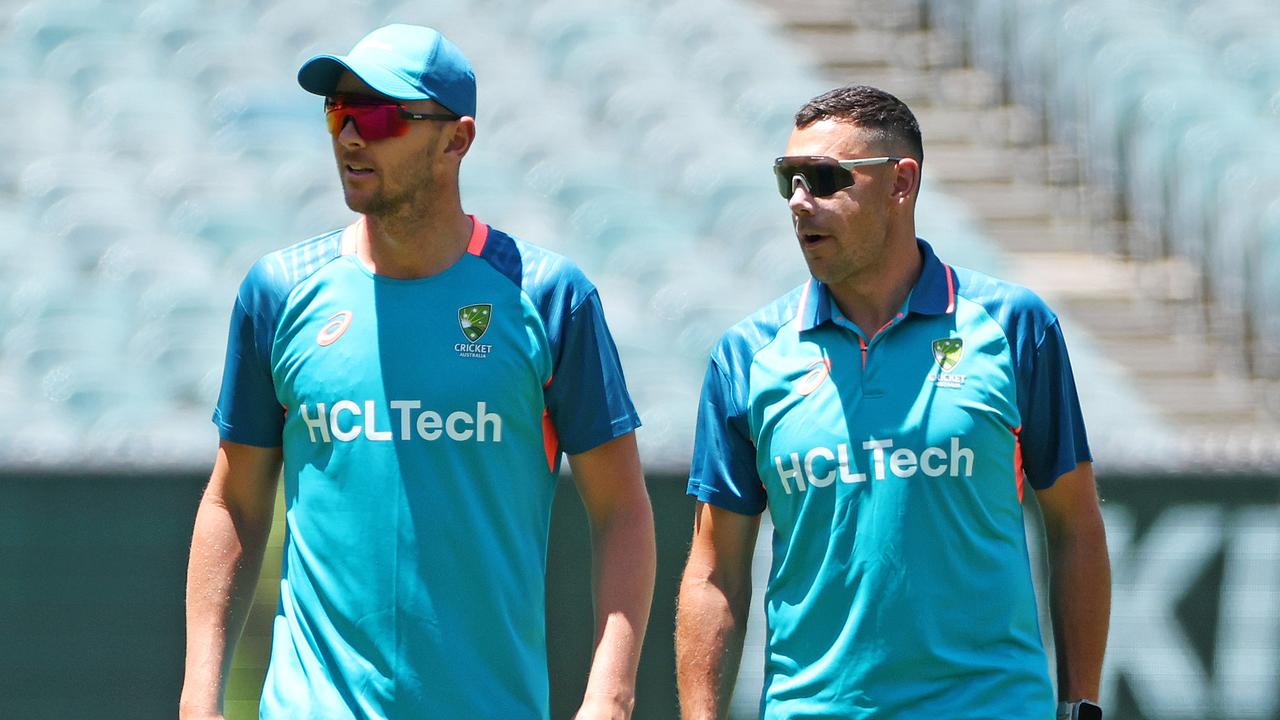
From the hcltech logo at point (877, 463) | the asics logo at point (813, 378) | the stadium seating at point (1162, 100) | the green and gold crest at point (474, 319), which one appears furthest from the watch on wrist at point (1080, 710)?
the stadium seating at point (1162, 100)

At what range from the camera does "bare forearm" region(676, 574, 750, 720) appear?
3152 millimetres

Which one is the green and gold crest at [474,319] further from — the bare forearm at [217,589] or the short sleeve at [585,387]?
the bare forearm at [217,589]

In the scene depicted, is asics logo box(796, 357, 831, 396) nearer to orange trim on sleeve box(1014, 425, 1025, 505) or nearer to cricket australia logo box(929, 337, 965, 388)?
cricket australia logo box(929, 337, 965, 388)

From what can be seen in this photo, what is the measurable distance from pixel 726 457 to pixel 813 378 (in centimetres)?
23

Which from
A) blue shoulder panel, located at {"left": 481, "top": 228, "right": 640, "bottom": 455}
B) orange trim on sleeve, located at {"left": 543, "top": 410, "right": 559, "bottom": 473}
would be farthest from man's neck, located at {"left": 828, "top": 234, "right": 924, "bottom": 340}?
orange trim on sleeve, located at {"left": 543, "top": 410, "right": 559, "bottom": 473}

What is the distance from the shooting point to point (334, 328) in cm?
289

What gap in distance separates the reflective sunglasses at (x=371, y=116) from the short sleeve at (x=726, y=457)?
77cm

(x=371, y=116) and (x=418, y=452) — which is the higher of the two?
(x=371, y=116)

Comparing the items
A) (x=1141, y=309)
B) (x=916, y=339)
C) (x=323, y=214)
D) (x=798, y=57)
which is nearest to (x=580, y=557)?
(x=916, y=339)

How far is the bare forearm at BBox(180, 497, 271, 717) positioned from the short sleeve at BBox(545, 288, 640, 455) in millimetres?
576

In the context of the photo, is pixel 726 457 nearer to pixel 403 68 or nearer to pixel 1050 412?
pixel 1050 412

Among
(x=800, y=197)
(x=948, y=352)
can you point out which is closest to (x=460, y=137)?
(x=800, y=197)

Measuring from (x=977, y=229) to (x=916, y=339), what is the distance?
6075 mm

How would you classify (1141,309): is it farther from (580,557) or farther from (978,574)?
(978,574)
